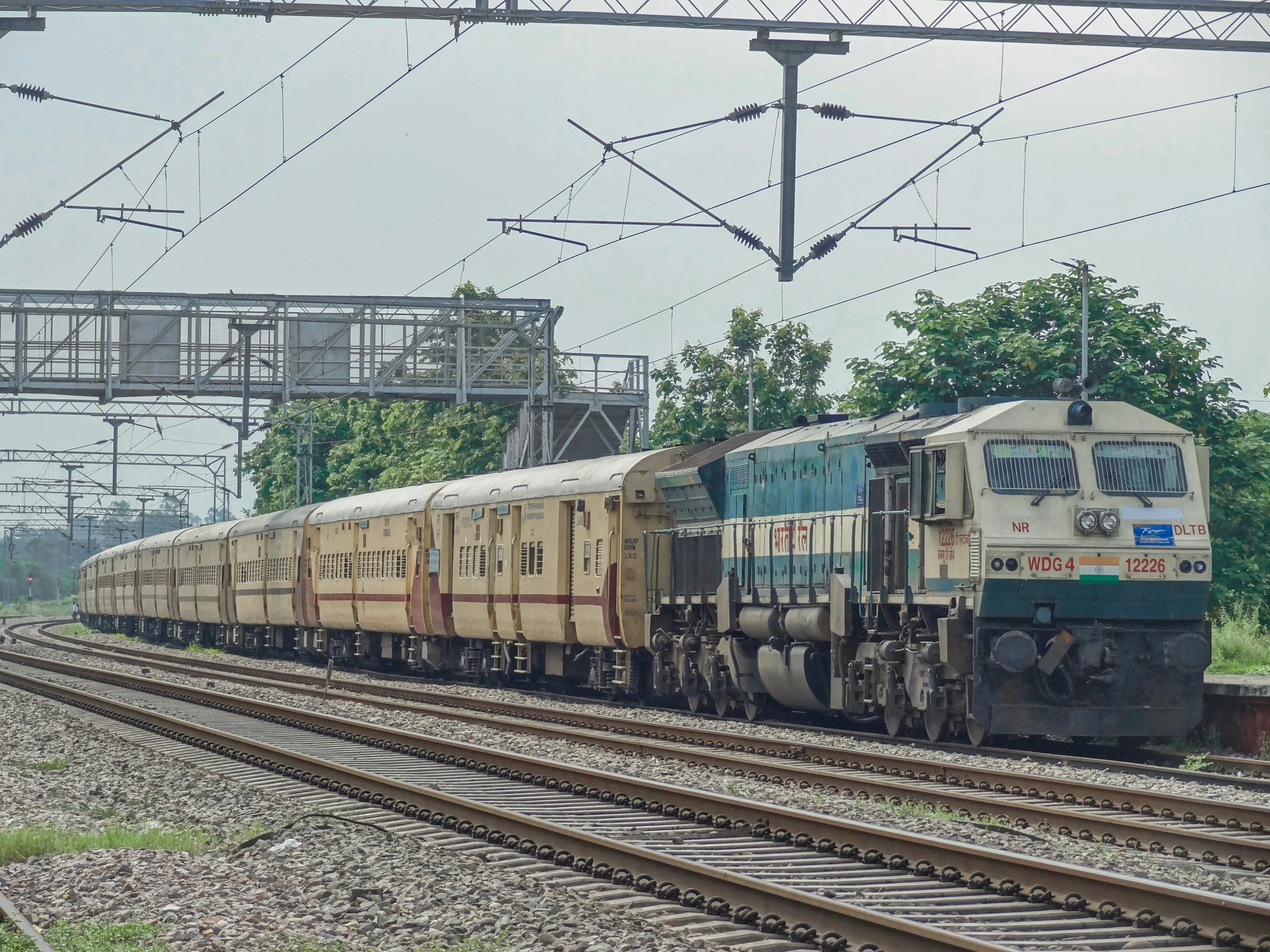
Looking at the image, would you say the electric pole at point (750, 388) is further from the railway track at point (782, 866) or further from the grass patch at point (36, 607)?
the grass patch at point (36, 607)

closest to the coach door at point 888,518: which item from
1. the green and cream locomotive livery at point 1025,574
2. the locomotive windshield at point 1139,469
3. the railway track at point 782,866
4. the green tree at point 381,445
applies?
the green and cream locomotive livery at point 1025,574

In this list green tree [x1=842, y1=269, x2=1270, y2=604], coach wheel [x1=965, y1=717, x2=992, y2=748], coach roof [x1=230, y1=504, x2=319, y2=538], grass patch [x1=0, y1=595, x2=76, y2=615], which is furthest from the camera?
grass patch [x1=0, y1=595, x2=76, y2=615]

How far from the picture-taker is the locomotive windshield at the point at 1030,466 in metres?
16.2

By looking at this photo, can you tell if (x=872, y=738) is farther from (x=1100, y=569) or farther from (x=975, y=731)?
(x=1100, y=569)

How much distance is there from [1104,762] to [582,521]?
11837 millimetres

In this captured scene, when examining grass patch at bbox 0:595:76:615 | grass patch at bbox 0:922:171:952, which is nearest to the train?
grass patch at bbox 0:922:171:952

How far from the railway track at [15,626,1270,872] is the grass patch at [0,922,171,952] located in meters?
6.14

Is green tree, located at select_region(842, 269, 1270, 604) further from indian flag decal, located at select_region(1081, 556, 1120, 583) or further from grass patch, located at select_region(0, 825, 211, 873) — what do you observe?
grass patch, located at select_region(0, 825, 211, 873)

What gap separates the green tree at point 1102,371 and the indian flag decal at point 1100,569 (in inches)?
744

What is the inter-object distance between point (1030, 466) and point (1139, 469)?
1178 millimetres

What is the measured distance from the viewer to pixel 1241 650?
86.5 feet

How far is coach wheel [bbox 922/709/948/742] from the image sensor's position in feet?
55.5

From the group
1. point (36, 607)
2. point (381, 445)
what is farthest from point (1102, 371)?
point (36, 607)

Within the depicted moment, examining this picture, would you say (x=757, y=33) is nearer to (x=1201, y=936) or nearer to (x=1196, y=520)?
(x=1196, y=520)
